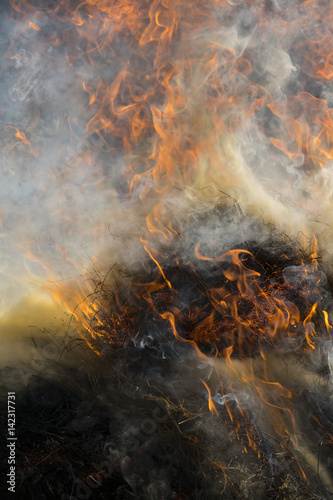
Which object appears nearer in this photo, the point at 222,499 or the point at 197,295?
the point at 222,499

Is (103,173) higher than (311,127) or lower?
lower

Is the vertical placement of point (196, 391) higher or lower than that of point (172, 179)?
lower

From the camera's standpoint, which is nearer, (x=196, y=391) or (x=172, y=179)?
(x=196, y=391)

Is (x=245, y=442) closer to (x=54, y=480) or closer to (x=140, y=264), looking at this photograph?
(x=54, y=480)

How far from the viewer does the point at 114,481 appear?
3.79 meters

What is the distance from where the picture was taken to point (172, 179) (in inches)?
210

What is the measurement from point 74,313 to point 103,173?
6.79 feet

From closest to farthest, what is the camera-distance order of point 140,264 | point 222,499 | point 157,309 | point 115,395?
point 222,499
point 115,395
point 157,309
point 140,264

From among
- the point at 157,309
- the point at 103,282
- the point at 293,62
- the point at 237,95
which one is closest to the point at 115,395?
the point at 157,309

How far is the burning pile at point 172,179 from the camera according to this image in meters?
4.67

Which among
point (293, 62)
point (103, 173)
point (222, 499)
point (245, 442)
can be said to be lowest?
point (222, 499)

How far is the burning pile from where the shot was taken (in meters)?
4.67

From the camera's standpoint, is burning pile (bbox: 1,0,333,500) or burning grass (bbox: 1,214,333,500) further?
burning pile (bbox: 1,0,333,500)

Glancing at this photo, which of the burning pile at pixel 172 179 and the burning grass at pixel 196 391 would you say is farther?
the burning pile at pixel 172 179
